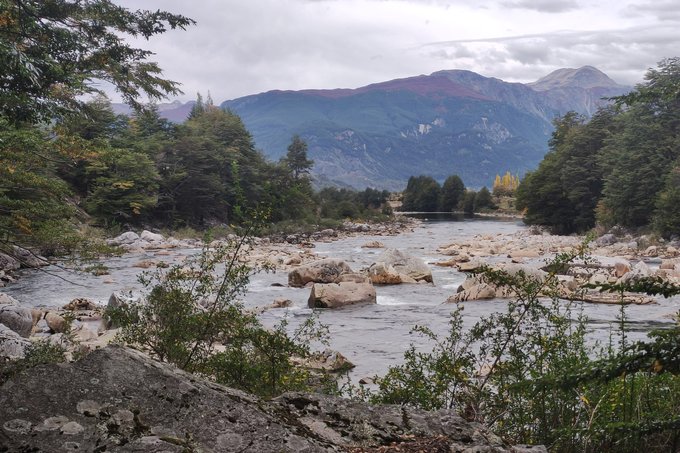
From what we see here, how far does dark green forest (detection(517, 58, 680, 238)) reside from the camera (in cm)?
4291

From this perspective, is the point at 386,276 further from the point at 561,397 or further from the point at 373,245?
the point at 561,397

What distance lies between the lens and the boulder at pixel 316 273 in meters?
23.2

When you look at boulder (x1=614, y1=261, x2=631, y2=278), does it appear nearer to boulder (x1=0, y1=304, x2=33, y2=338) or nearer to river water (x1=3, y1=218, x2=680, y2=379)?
river water (x1=3, y1=218, x2=680, y2=379)

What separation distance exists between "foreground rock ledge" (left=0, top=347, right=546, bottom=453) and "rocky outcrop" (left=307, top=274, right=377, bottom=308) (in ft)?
49.4

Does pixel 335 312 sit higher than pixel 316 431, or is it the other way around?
pixel 316 431

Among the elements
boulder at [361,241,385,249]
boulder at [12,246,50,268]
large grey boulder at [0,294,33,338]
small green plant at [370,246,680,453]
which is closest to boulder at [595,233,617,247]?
boulder at [361,241,385,249]

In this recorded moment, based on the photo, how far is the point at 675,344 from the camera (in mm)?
3139

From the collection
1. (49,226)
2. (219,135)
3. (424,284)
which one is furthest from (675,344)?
(219,135)

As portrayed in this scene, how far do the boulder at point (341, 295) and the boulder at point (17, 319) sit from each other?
27.7 feet

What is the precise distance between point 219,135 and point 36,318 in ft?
173

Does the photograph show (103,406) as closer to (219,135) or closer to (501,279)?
(501,279)

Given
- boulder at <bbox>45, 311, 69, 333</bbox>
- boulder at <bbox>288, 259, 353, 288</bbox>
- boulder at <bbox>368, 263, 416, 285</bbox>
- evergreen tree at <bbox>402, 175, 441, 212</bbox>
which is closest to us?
boulder at <bbox>45, 311, 69, 333</bbox>

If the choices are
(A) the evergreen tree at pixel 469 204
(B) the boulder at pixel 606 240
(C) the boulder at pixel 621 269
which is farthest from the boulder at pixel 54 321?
(A) the evergreen tree at pixel 469 204

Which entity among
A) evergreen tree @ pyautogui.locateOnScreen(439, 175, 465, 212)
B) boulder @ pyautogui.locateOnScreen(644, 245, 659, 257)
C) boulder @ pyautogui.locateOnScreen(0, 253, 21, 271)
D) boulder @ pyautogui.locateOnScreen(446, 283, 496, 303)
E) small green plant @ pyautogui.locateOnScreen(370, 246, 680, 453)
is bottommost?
boulder @ pyautogui.locateOnScreen(446, 283, 496, 303)
